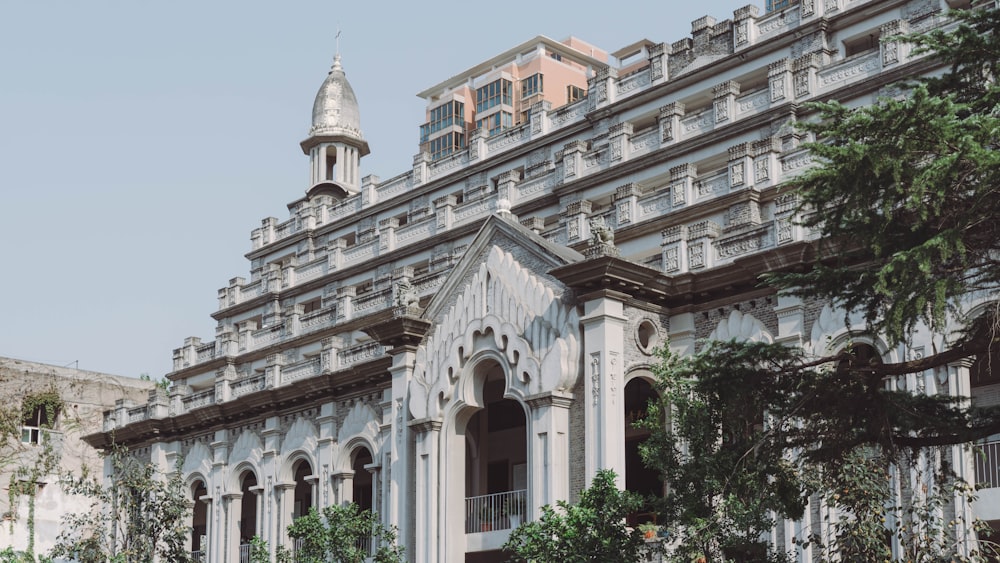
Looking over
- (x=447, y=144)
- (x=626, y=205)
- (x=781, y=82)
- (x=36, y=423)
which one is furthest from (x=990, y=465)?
(x=447, y=144)

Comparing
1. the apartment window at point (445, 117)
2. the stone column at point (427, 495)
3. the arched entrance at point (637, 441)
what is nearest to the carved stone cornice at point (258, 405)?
the stone column at point (427, 495)

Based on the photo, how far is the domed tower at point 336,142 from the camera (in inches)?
2520

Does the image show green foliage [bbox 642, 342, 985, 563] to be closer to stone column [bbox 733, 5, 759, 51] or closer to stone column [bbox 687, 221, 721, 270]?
stone column [bbox 687, 221, 721, 270]

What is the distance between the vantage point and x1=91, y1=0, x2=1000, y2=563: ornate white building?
30891 millimetres

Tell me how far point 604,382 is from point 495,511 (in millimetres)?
5154

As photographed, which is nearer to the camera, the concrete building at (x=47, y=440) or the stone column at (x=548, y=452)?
the stone column at (x=548, y=452)

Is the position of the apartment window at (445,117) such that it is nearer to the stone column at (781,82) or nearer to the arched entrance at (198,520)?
the arched entrance at (198,520)

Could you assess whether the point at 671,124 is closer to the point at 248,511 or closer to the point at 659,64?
the point at 659,64

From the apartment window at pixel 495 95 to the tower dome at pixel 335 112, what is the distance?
22049 millimetres

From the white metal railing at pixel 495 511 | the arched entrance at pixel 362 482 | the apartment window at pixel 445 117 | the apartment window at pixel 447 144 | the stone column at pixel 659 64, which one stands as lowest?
the white metal railing at pixel 495 511

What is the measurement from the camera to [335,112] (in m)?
65.6

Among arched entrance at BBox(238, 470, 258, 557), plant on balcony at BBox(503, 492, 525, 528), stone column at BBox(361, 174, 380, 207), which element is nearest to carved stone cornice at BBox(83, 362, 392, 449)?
arched entrance at BBox(238, 470, 258, 557)

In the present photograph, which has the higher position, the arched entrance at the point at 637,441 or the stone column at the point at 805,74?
the stone column at the point at 805,74

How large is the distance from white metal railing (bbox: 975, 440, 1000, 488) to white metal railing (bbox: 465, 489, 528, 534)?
993 centimetres
